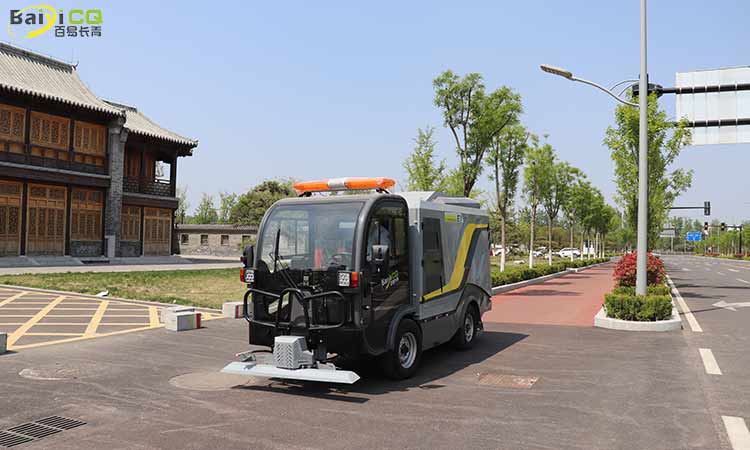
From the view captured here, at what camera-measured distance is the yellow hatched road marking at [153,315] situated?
1269cm

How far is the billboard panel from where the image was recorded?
51.8 feet

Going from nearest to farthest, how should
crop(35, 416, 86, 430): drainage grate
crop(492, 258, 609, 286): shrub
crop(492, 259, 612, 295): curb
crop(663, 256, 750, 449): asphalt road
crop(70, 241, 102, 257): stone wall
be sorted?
crop(35, 416, 86, 430): drainage grate, crop(663, 256, 750, 449): asphalt road, crop(492, 259, 612, 295): curb, crop(492, 258, 609, 286): shrub, crop(70, 241, 102, 257): stone wall

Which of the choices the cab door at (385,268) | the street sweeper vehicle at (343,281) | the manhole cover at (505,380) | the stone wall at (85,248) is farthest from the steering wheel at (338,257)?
the stone wall at (85,248)

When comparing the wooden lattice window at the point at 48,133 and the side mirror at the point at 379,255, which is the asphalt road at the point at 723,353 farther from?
the wooden lattice window at the point at 48,133

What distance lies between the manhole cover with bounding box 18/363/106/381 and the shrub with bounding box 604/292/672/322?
1009 centimetres

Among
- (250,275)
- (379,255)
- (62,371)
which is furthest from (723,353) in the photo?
(62,371)

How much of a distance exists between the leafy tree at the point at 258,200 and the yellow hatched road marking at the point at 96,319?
4980 cm

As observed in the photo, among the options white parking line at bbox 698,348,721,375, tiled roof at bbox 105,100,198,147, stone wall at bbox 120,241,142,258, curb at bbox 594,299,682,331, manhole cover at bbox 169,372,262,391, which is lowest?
manhole cover at bbox 169,372,262,391

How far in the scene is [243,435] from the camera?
5.43 meters

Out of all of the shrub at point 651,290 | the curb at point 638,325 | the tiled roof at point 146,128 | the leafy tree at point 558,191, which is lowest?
the curb at point 638,325

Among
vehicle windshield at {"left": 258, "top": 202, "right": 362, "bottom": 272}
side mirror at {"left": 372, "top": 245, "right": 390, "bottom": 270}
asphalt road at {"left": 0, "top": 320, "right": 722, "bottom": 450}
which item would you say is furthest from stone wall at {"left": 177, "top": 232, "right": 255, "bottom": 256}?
side mirror at {"left": 372, "top": 245, "right": 390, "bottom": 270}

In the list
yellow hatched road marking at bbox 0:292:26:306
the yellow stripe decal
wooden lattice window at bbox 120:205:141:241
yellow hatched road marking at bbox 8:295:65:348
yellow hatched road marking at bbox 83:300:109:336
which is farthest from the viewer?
wooden lattice window at bbox 120:205:141:241

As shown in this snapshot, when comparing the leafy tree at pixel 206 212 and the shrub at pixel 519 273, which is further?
the leafy tree at pixel 206 212

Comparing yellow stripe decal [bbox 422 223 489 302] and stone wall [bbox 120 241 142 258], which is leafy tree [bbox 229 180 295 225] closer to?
stone wall [bbox 120 241 142 258]
